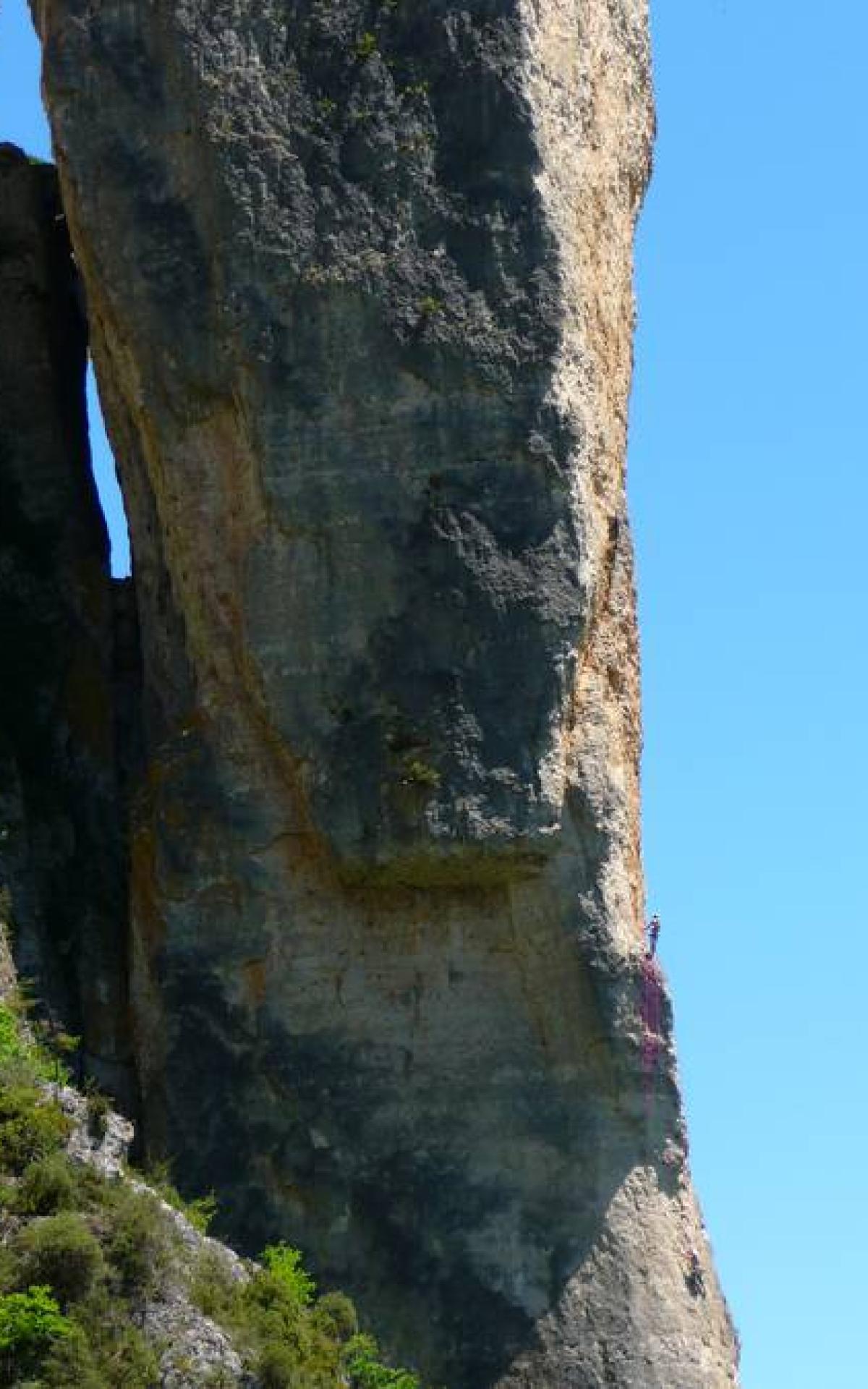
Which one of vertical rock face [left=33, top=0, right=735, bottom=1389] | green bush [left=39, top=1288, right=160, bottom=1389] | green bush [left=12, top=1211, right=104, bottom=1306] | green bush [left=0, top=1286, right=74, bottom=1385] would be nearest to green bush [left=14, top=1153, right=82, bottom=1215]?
green bush [left=12, top=1211, right=104, bottom=1306]

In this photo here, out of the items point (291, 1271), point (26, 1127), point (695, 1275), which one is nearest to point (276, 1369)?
point (26, 1127)

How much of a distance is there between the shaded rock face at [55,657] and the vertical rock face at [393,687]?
1.74 feet

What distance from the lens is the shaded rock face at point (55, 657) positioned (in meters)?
31.5

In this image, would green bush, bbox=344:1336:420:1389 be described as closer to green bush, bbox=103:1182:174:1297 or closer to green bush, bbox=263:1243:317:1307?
green bush, bbox=263:1243:317:1307

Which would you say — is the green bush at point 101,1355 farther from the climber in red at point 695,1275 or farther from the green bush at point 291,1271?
the climber in red at point 695,1275

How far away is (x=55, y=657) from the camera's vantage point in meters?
32.8

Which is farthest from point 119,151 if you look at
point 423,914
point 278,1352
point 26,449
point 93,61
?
point 278,1352

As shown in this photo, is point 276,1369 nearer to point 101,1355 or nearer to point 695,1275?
point 101,1355

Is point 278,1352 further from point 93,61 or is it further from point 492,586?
point 93,61

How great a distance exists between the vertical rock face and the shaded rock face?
53 cm

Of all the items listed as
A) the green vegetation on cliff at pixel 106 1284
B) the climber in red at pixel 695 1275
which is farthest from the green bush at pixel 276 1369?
the climber in red at pixel 695 1275

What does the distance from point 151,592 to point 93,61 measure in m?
3.68

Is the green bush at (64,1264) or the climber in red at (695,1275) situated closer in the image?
the green bush at (64,1264)

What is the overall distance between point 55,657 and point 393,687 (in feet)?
11.7
